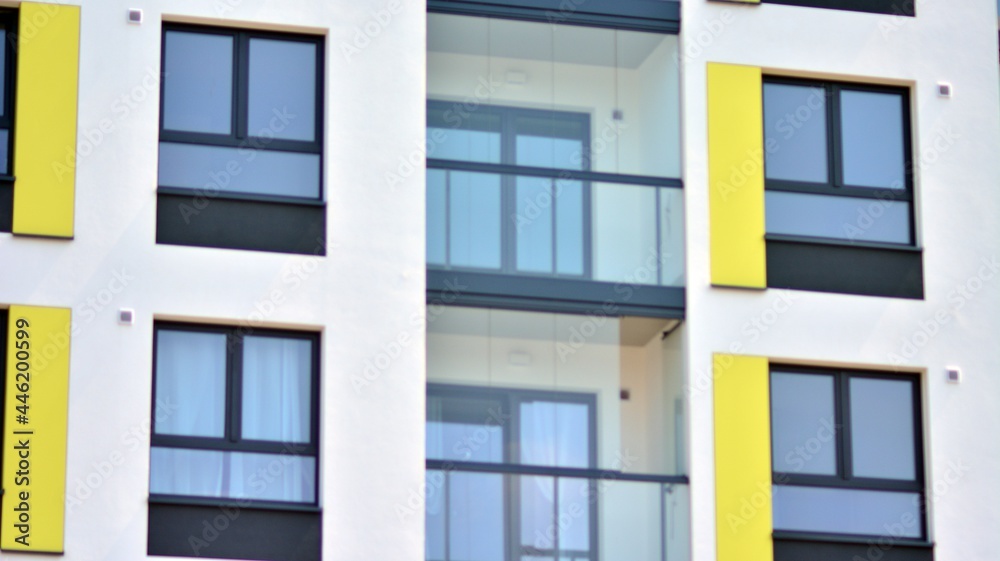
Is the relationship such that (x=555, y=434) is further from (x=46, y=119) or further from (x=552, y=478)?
(x=46, y=119)

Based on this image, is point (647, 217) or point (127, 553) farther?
point (647, 217)

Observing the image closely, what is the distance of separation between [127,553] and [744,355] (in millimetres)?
6589

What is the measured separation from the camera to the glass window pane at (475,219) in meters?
23.5

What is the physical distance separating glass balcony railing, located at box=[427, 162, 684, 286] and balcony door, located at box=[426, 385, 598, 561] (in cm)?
136

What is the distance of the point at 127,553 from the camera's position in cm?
2125

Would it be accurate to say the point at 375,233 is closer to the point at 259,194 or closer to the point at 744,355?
the point at 259,194

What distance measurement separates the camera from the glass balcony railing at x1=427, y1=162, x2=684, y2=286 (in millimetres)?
23625

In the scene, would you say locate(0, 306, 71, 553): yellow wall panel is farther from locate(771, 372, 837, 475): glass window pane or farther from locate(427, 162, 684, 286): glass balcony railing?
locate(771, 372, 837, 475): glass window pane

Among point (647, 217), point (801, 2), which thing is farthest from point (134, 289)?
point (801, 2)

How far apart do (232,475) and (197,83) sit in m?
4.05

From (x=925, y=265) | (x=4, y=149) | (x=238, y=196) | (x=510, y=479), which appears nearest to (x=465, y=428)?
(x=510, y=479)

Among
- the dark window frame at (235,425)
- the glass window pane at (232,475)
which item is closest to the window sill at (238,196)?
the dark window frame at (235,425)

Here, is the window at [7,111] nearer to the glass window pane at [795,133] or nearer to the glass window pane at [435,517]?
the glass window pane at [435,517]

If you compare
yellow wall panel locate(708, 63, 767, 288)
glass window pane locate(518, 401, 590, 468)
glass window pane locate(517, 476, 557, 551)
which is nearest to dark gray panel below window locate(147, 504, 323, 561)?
glass window pane locate(517, 476, 557, 551)
